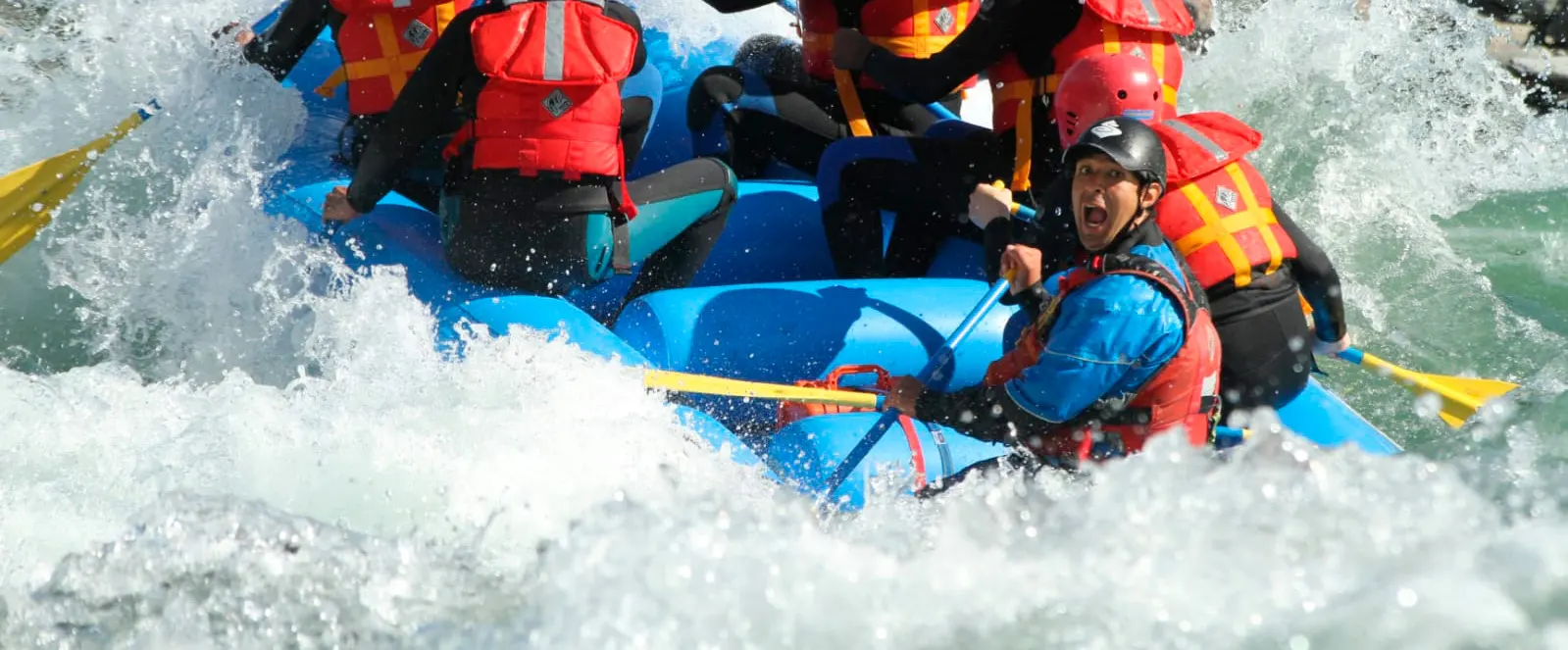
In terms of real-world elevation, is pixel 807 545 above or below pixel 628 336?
above

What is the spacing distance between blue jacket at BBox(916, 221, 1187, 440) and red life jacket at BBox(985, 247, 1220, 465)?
0.03 m

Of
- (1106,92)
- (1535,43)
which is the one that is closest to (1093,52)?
(1106,92)

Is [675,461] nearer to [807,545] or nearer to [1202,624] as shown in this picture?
[807,545]

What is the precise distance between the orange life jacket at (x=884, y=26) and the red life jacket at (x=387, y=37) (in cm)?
122

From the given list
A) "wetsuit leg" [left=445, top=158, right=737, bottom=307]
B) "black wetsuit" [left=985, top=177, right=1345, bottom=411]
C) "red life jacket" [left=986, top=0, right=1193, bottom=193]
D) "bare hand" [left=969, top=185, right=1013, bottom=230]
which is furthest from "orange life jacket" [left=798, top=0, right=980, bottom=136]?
"black wetsuit" [left=985, top=177, right=1345, bottom=411]

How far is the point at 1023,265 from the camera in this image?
3354 mm

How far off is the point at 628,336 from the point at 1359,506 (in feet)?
6.53

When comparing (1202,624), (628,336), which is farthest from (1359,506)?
(628,336)

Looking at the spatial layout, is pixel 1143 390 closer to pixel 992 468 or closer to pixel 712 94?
pixel 992 468

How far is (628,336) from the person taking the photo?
3861 millimetres

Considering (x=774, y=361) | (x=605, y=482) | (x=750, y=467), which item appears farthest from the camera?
(x=774, y=361)

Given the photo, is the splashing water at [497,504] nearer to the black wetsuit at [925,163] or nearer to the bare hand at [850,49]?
the black wetsuit at [925,163]

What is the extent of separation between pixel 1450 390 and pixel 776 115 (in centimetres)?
224

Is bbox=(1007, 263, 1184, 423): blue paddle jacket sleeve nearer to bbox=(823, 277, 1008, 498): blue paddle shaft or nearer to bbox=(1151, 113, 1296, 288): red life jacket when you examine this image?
bbox=(823, 277, 1008, 498): blue paddle shaft
